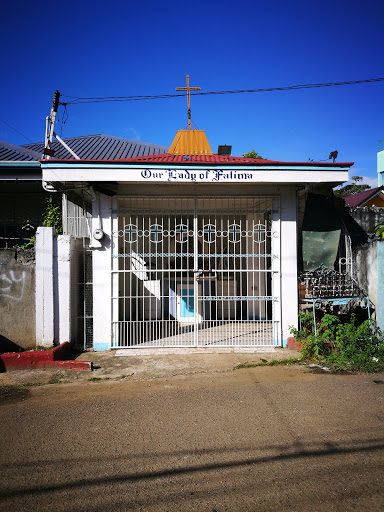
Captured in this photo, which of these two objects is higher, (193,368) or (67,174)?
(67,174)

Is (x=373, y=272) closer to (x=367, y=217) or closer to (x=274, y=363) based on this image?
(x=274, y=363)

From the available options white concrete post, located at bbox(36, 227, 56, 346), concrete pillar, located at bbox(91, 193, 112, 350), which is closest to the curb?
white concrete post, located at bbox(36, 227, 56, 346)

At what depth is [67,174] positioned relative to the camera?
590cm

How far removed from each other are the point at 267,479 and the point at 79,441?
166cm

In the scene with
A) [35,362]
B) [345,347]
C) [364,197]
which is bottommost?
[35,362]

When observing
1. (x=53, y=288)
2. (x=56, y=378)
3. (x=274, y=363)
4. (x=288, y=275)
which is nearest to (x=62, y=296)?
(x=53, y=288)

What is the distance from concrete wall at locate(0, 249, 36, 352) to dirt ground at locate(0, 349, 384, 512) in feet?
3.24

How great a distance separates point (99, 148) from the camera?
1295cm

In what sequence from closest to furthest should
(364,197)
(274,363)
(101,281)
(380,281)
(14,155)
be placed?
(274,363)
(380,281)
(101,281)
(14,155)
(364,197)

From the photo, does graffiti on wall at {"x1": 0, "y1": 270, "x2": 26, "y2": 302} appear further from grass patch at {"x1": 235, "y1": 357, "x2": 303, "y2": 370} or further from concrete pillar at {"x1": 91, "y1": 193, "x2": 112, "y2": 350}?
grass patch at {"x1": 235, "y1": 357, "x2": 303, "y2": 370}

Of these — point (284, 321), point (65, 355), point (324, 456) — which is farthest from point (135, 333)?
point (324, 456)

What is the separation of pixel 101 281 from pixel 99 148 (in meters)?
8.15

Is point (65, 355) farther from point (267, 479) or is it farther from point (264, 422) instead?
point (267, 479)

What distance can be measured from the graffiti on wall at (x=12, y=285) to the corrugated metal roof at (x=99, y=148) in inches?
235
